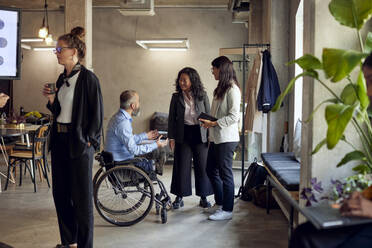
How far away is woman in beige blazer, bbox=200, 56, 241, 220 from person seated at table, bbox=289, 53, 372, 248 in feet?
7.56

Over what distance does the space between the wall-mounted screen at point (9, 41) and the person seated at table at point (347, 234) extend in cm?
284

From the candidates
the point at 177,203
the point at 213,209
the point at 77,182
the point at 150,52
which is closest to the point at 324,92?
the point at 77,182

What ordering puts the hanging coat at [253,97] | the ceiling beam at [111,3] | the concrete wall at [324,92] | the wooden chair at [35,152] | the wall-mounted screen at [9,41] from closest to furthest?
the concrete wall at [324,92], the wall-mounted screen at [9,41], the hanging coat at [253,97], the wooden chair at [35,152], the ceiling beam at [111,3]

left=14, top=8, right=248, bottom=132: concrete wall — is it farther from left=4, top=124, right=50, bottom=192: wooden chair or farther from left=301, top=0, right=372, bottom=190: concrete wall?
left=301, top=0, right=372, bottom=190: concrete wall

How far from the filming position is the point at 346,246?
204cm

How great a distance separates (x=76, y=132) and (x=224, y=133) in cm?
175

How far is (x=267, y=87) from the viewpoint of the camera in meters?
5.66

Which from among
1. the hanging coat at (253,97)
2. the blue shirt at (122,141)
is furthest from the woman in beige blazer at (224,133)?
the hanging coat at (253,97)

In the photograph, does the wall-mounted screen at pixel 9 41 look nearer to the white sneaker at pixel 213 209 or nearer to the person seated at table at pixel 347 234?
the white sneaker at pixel 213 209

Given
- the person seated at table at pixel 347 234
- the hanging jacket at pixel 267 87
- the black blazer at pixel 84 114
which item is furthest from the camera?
the hanging jacket at pixel 267 87

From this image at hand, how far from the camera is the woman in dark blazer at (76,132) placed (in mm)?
3258

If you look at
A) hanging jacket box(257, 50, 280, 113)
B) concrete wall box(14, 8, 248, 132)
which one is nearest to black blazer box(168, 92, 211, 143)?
hanging jacket box(257, 50, 280, 113)

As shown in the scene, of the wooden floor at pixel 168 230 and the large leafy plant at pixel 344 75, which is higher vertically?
the large leafy plant at pixel 344 75

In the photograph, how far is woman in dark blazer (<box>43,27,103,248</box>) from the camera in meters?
3.26
